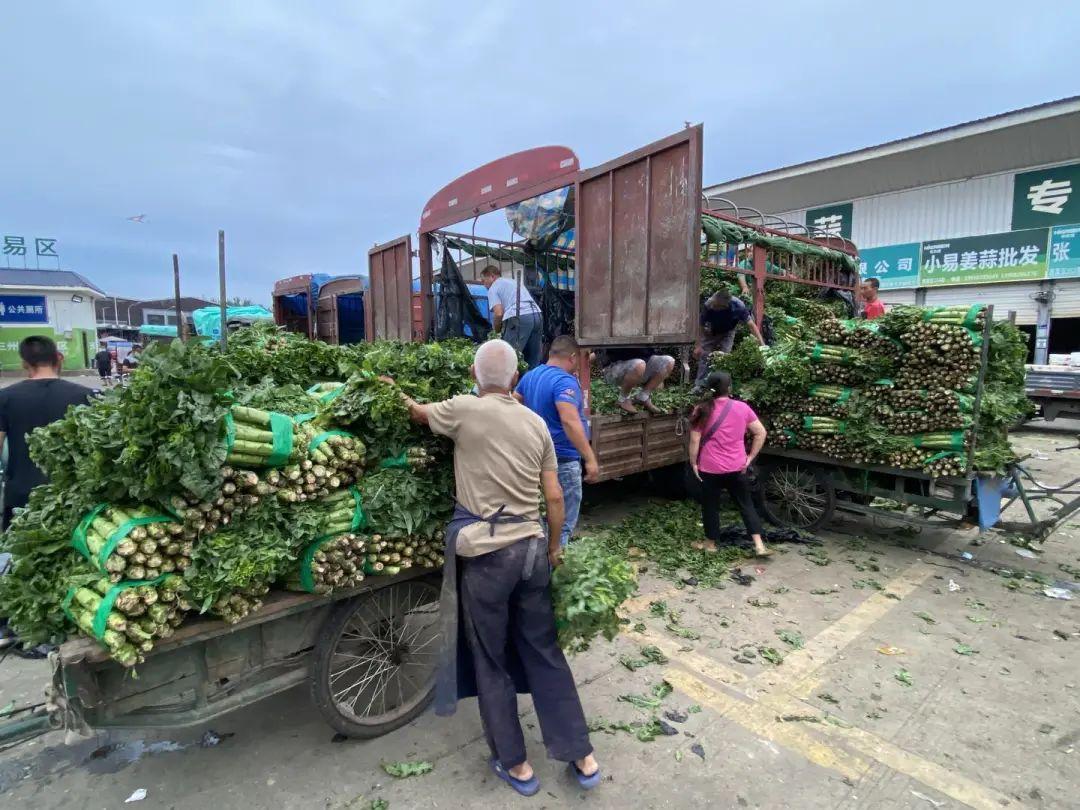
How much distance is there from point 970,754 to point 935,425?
10.7 feet

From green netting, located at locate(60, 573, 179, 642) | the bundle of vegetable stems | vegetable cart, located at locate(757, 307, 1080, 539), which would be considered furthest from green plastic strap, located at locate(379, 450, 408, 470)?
vegetable cart, located at locate(757, 307, 1080, 539)

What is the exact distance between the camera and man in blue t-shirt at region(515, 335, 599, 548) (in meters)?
4.04

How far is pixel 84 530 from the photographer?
7.81 feet

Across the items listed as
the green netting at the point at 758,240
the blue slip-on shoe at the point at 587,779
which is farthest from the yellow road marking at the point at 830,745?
the green netting at the point at 758,240

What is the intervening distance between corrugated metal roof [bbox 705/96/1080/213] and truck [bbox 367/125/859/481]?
9.18 metres

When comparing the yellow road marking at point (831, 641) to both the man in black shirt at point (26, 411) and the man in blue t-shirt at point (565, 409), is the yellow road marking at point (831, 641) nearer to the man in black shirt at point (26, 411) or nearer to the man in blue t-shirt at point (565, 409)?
the man in blue t-shirt at point (565, 409)

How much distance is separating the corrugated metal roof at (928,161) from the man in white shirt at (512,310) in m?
14.7

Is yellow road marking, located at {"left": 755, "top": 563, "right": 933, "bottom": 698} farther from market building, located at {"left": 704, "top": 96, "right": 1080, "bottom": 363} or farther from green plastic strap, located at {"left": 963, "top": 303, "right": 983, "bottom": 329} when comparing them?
market building, located at {"left": 704, "top": 96, "right": 1080, "bottom": 363}

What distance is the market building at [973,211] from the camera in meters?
14.6

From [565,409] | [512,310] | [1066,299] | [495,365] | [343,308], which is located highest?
[1066,299]

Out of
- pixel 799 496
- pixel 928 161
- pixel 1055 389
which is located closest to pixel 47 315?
pixel 799 496

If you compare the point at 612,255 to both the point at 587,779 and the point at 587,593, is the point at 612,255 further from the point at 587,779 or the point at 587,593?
the point at 587,779

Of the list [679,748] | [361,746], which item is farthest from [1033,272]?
[361,746]

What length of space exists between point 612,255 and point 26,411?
4745 millimetres
